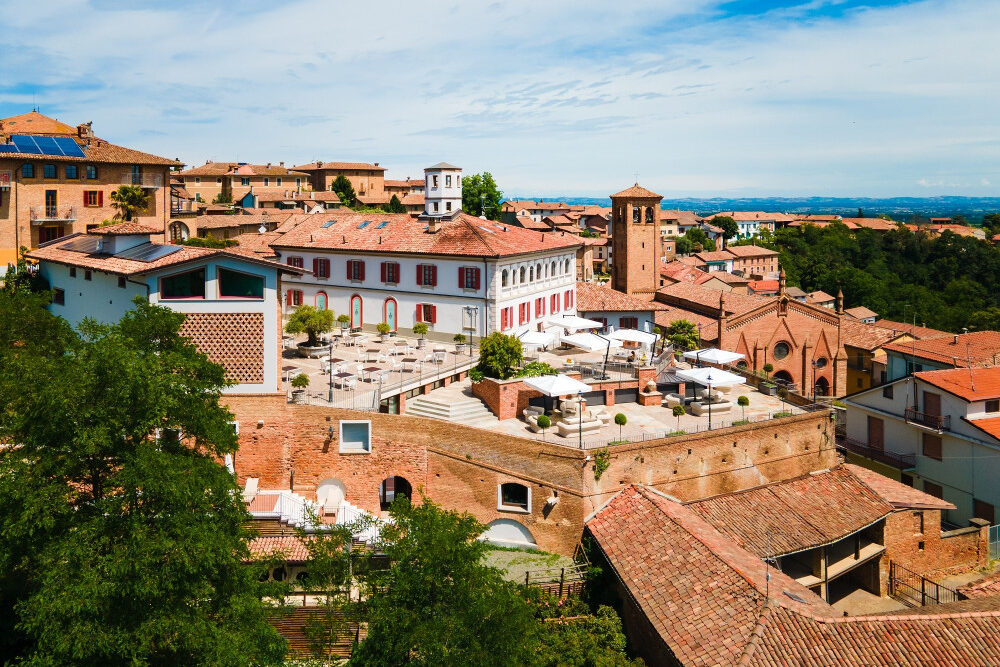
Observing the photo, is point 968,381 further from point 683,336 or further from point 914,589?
point 683,336

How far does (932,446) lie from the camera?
34.8 m

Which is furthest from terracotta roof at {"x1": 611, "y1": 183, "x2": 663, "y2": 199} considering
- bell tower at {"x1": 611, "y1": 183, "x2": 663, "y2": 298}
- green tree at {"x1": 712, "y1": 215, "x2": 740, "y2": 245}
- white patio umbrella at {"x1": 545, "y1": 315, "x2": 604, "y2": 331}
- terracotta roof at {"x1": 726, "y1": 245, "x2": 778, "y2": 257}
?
green tree at {"x1": 712, "y1": 215, "x2": 740, "y2": 245}

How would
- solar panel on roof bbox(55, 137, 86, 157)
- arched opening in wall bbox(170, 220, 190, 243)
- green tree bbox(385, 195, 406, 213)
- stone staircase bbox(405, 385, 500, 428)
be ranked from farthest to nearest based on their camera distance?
green tree bbox(385, 195, 406, 213) < arched opening in wall bbox(170, 220, 190, 243) < solar panel on roof bbox(55, 137, 86, 157) < stone staircase bbox(405, 385, 500, 428)

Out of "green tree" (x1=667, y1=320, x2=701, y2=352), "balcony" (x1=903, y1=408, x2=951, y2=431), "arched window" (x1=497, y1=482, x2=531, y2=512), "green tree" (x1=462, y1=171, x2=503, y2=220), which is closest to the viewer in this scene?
"arched window" (x1=497, y1=482, x2=531, y2=512)

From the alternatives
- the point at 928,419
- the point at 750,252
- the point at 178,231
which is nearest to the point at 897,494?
the point at 928,419

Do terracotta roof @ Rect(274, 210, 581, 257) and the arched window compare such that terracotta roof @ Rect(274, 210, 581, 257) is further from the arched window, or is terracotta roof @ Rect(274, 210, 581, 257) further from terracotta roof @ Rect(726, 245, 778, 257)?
terracotta roof @ Rect(726, 245, 778, 257)

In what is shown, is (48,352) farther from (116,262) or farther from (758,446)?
(758,446)

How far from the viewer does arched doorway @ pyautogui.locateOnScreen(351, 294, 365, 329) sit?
42812 mm

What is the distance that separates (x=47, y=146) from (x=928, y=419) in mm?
47280

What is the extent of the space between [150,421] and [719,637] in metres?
13.4

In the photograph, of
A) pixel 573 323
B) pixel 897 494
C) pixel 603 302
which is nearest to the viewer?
pixel 897 494

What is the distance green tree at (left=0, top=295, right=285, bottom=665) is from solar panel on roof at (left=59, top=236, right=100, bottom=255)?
65.4 ft

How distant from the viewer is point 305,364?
33531 mm

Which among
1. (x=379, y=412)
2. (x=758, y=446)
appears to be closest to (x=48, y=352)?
(x=379, y=412)
